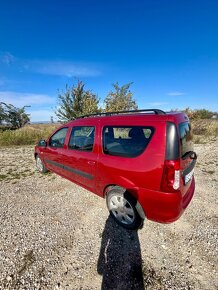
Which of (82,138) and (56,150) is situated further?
(56,150)

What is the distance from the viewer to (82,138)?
3484 mm

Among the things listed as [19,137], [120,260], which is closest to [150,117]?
[120,260]

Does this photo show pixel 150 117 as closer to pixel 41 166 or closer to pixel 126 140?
pixel 126 140

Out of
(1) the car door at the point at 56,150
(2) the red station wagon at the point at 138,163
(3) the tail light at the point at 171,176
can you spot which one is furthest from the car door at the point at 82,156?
(3) the tail light at the point at 171,176

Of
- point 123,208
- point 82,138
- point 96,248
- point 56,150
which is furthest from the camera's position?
point 56,150

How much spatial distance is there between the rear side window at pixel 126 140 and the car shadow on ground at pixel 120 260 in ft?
4.42

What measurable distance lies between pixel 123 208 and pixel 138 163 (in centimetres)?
98

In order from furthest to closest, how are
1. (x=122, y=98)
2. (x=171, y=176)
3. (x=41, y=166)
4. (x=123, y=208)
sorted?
1. (x=122, y=98)
2. (x=41, y=166)
3. (x=123, y=208)
4. (x=171, y=176)

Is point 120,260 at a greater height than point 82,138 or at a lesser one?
lesser

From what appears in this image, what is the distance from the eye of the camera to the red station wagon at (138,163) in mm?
2135

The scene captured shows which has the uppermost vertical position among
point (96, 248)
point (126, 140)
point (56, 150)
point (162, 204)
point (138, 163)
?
point (126, 140)

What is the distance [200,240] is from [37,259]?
8.12ft

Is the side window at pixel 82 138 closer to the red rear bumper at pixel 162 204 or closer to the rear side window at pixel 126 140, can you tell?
the rear side window at pixel 126 140

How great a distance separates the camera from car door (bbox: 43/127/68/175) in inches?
159
